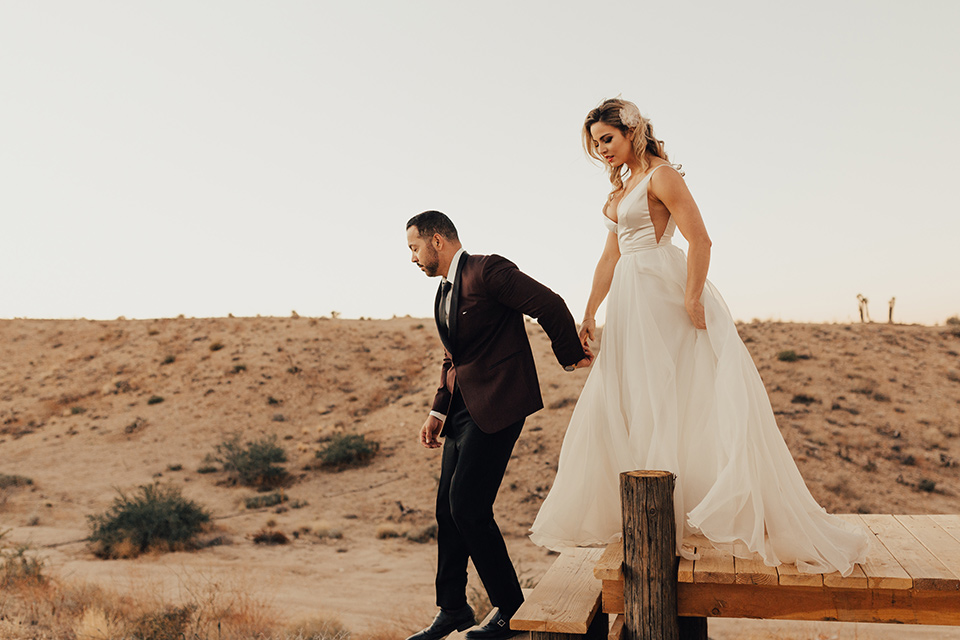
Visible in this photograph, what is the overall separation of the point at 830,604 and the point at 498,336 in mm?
1855

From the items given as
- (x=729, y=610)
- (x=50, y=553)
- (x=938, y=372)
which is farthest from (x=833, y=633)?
(x=938, y=372)

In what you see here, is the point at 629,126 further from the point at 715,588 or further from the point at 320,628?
the point at 320,628

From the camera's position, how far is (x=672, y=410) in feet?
9.95

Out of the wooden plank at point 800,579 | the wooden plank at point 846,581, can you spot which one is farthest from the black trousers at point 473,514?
the wooden plank at point 846,581

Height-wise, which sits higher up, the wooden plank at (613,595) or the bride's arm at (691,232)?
the bride's arm at (691,232)

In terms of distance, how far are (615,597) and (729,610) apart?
18.5 inches

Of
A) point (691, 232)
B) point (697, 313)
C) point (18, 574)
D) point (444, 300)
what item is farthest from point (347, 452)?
point (691, 232)

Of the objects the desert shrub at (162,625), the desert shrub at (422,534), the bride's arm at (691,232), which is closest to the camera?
the bride's arm at (691,232)

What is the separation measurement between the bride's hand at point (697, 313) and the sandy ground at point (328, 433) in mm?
6054

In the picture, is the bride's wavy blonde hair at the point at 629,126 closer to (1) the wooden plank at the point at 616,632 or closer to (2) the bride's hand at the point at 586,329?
(2) the bride's hand at the point at 586,329

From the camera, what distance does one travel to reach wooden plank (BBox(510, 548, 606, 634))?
2.80 m

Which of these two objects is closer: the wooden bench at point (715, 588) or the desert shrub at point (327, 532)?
the wooden bench at point (715, 588)

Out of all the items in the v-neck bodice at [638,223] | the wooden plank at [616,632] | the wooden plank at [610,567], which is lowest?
the wooden plank at [616,632]

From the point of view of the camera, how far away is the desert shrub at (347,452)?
741 inches
